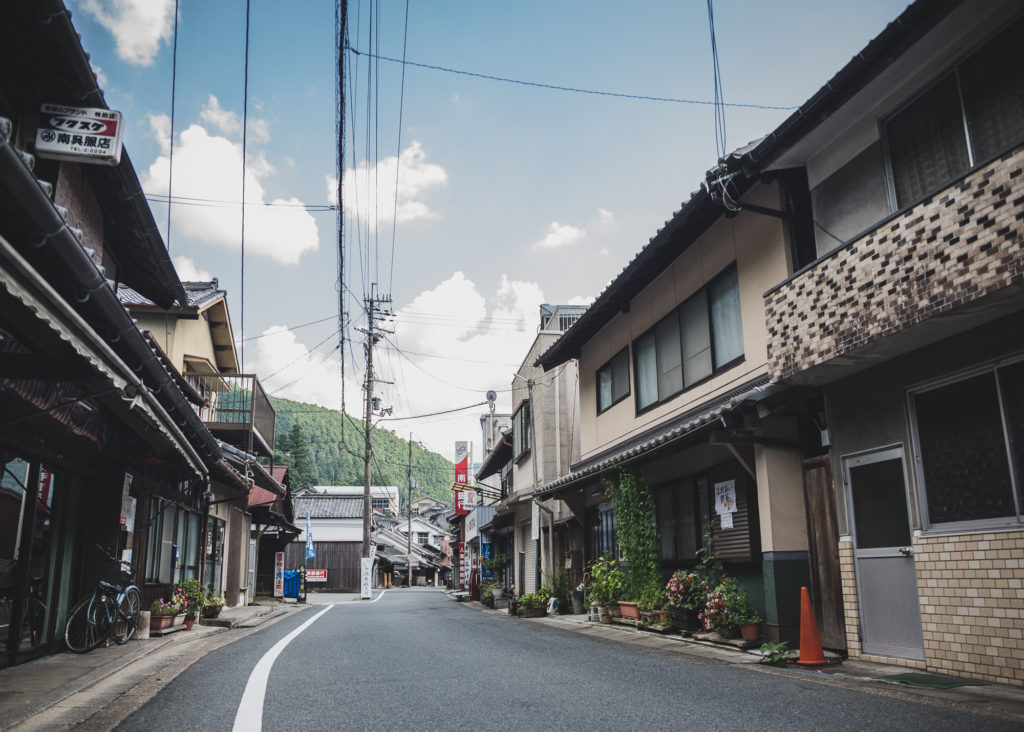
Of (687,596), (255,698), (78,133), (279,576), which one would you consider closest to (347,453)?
(279,576)

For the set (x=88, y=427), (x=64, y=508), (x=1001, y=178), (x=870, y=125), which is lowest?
(x=64, y=508)

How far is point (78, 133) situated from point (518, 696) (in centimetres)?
657

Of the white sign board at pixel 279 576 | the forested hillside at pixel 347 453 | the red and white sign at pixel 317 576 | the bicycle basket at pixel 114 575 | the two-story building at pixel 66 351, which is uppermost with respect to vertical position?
the forested hillside at pixel 347 453

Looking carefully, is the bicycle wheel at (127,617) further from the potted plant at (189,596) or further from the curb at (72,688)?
the potted plant at (189,596)

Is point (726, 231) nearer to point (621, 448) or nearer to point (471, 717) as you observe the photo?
point (621, 448)

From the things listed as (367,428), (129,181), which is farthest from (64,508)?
(367,428)

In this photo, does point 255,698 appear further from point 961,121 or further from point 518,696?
point 961,121

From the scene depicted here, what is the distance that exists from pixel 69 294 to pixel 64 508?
577 centimetres

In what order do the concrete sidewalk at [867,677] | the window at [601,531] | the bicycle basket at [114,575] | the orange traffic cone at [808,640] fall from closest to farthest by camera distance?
the concrete sidewalk at [867,677]
the orange traffic cone at [808,640]
the bicycle basket at [114,575]
the window at [601,531]

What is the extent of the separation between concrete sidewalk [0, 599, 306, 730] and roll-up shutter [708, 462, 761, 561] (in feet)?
24.4

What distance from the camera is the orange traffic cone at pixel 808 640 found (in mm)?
7723

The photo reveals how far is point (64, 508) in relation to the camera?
32.8 feet

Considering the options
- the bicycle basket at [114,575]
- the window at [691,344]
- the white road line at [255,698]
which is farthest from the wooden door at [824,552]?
the bicycle basket at [114,575]

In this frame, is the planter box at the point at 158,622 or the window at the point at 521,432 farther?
Result: the window at the point at 521,432
